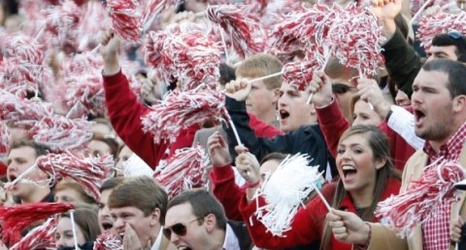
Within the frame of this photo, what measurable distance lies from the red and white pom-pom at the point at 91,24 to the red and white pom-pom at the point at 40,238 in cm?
139

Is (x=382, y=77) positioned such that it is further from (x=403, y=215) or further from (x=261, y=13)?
(x=403, y=215)

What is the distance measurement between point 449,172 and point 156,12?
10.9 ft

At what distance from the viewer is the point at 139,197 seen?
961cm

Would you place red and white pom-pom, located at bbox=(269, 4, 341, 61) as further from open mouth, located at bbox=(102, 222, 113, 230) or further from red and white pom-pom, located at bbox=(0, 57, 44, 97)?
red and white pom-pom, located at bbox=(0, 57, 44, 97)

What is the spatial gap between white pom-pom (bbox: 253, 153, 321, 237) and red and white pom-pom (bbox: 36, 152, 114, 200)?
2008 millimetres

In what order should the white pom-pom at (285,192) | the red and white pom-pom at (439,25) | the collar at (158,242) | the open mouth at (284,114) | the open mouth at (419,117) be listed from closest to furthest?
the open mouth at (419,117) < the white pom-pom at (285,192) < the collar at (158,242) < the red and white pom-pom at (439,25) < the open mouth at (284,114)

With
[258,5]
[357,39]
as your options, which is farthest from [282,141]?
[258,5]

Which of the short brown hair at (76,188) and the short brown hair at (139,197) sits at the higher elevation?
the short brown hair at (139,197)

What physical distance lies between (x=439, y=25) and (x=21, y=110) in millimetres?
2707

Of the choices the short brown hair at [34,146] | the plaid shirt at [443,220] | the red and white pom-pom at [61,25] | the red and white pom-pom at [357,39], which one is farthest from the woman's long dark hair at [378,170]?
the red and white pom-pom at [61,25]

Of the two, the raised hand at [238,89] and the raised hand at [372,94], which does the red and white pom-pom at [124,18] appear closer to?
the raised hand at [238,89]

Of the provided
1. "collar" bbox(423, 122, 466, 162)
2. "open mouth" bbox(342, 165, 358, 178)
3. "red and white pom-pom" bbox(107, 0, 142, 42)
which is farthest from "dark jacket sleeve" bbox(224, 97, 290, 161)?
"collar" bbox(423, 122, 466, 162)

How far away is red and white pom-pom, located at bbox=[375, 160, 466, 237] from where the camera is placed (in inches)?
313

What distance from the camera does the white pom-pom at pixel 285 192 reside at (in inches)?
339
